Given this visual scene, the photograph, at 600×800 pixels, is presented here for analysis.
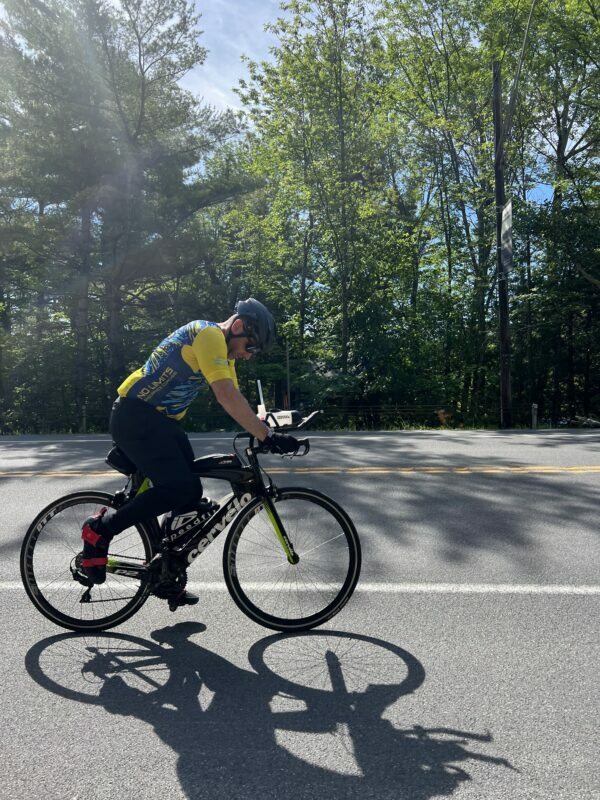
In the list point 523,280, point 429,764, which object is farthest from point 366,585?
point 523,280

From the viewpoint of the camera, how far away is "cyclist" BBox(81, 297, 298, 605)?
356 centimetres

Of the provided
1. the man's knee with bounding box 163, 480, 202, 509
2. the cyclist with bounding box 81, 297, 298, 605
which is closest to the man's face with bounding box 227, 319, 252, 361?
the cyclist with bounding box 81, 297, 298, 605

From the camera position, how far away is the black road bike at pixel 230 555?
3707 mm

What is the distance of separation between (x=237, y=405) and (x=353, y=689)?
148 cm

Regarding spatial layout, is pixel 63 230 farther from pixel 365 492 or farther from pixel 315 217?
→ pixel 365 492

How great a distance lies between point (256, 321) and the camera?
3.56m

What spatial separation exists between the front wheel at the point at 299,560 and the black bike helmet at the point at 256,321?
2.77 feet

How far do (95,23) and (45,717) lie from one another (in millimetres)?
25591

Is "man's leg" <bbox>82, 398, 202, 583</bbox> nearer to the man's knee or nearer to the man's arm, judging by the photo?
the man's knee

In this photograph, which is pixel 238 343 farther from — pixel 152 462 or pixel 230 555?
pixel 230 555

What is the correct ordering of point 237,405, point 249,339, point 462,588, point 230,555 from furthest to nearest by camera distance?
1. point 462,588
2. point 230,555
3. point 249,339
4. point 237,405

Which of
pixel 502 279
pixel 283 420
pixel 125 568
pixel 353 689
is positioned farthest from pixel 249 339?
pixel 502 279

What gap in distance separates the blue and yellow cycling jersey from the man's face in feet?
0.21

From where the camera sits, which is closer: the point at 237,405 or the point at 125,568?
the point at 237,405
